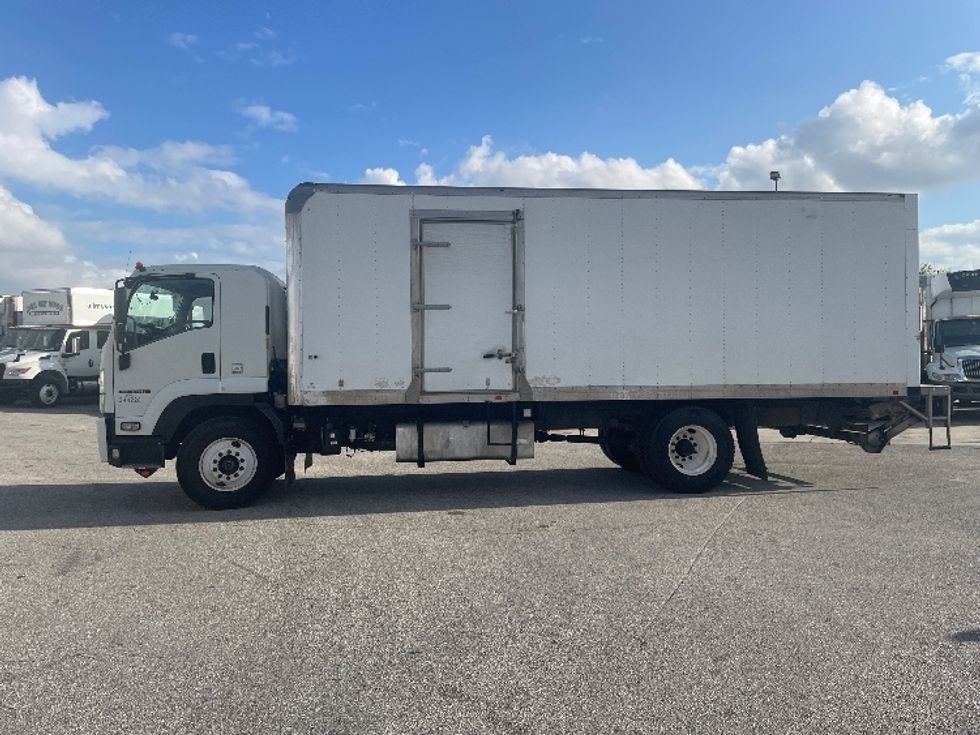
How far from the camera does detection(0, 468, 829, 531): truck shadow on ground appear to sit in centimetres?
794

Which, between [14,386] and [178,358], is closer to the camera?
[178,358]

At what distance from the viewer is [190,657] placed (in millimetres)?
4254

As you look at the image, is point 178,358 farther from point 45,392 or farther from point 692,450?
point 45,392

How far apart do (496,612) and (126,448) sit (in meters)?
5.27

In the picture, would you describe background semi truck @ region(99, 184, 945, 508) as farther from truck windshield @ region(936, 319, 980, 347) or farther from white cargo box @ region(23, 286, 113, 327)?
white cargo box @ region(23, 286, 113, 327)

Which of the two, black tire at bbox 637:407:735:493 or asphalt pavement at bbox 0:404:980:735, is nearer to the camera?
asphalt pavement at bbox 0:404:980:735

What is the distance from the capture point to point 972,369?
1662cm

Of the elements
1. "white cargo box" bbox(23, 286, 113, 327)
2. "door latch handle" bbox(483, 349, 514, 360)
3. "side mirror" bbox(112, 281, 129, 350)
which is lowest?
"door latch handle" bbox(483, 349, 514, 360)

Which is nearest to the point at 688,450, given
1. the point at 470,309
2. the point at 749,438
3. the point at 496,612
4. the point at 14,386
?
the point at 749,438

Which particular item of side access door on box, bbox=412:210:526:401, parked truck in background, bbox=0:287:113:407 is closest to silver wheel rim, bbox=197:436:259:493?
side access door on box, bbox=412:210:526:401

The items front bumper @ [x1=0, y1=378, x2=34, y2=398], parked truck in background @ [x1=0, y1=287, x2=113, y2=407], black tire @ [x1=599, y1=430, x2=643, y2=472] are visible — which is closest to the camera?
black tire @ [x1=599, y1=430, x2=643, y2=472]

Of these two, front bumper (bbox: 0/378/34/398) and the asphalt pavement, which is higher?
front bumper (bbox: 0/378/34/398)

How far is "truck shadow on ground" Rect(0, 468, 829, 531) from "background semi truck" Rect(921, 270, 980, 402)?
9.29 metres

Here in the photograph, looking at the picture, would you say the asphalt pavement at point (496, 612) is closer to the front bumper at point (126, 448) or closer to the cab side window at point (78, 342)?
the front bumper at point (126, 448)
